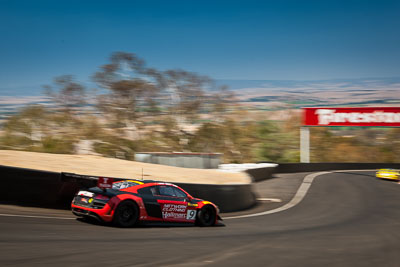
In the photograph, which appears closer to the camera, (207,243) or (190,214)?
(207,243)

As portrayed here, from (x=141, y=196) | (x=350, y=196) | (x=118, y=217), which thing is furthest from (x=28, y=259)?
(x=350, y=196)

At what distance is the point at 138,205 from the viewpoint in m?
10.8

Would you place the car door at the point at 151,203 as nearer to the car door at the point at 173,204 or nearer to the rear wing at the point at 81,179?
the car door at the point at 173,204

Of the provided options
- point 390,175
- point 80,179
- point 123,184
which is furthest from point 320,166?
point 123,184

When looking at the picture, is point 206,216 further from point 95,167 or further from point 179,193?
point 95,167

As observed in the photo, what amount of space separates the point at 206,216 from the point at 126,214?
2.82 metres

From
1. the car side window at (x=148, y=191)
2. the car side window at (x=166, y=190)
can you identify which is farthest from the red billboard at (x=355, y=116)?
the car side window at (x=148, y=191)

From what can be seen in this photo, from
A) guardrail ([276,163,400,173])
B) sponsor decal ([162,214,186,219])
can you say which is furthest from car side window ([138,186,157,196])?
guardrail ([276,163,400,173])

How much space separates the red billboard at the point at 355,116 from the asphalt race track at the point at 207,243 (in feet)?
114

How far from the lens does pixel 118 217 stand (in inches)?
408

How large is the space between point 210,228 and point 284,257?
4.19 m

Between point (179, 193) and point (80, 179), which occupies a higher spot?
point (80, 179)

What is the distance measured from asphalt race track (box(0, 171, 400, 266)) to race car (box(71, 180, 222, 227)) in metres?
0.29

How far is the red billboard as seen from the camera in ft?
160
